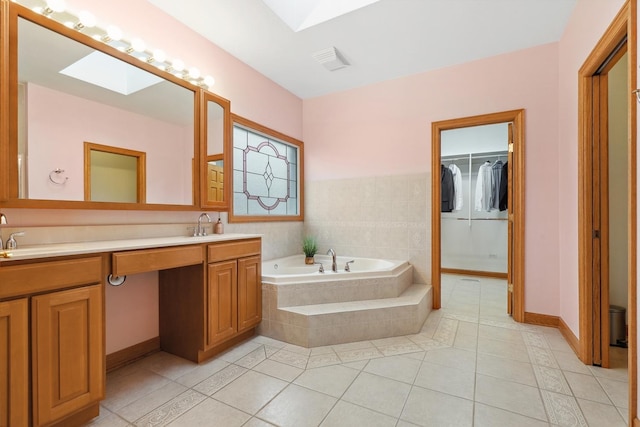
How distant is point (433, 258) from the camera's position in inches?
124

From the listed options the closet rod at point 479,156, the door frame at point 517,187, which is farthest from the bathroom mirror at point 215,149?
the closet rod at point 479,156

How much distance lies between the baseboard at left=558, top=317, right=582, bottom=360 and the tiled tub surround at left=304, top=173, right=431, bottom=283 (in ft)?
3.81

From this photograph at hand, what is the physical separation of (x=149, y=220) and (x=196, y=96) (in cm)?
110

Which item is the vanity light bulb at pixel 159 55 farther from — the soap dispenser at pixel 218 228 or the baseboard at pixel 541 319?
the baseboard at pixel 541 319

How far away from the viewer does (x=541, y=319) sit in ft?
8.73

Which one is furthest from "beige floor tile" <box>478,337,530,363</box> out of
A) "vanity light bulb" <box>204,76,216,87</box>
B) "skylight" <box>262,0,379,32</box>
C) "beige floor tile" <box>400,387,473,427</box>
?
"vanity light bulb" <box>204,76,216,87</box>

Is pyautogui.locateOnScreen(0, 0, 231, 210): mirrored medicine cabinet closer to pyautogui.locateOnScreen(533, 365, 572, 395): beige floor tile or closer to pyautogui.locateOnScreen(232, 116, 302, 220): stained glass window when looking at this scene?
pyautogui.locateOnScreen(232, 116, 302, 220): stained glass window

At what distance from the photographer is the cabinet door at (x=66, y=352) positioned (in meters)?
1.25

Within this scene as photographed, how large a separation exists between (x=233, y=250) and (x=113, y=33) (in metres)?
1.65

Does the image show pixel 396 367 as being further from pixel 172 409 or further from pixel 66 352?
pixel 66 352

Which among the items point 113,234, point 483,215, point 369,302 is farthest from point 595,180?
point 113,234

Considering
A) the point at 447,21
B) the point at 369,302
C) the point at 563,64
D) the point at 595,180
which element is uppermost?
the point at 447,21

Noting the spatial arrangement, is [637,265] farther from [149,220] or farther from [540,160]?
[149,220]

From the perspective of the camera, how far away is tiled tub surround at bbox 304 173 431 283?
10.6 feet
